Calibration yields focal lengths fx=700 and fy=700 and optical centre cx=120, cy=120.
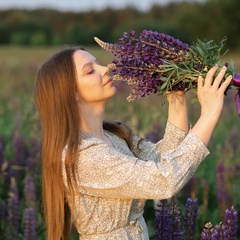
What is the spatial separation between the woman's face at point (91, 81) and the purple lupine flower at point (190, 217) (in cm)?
65

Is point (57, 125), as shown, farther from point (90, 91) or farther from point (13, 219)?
point (13, 219)

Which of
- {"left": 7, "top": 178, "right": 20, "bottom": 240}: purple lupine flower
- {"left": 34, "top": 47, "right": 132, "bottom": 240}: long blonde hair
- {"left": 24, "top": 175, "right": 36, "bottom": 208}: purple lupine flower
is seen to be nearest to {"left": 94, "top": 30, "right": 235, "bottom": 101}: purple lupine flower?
{"left": 34, "top": 47, "right": 132, "bottom": 240}: long blonde hair

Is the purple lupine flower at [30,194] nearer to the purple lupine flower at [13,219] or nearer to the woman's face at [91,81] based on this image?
the purple lupine flower at [13,219]

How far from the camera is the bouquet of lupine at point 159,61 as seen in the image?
2734 millimetres

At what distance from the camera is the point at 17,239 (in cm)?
402

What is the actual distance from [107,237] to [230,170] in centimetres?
235

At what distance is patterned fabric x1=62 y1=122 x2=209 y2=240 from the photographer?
2584 mm

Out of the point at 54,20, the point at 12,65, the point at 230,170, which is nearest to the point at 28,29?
the point at 54,20

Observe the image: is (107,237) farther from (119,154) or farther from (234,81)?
(234,81)

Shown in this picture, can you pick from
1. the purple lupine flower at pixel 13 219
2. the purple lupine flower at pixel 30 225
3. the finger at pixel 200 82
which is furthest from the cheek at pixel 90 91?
the purple lupine flower at pixel 13 219

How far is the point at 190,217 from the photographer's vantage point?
3.15 m

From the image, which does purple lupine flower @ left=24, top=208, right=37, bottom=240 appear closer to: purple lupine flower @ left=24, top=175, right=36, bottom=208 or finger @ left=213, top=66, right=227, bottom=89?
purple lupine flower @ left=24, top=175, right=36, bottom=208

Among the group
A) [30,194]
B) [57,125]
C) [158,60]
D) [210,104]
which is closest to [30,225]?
[30,194]

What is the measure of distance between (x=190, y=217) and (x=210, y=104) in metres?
0.72
